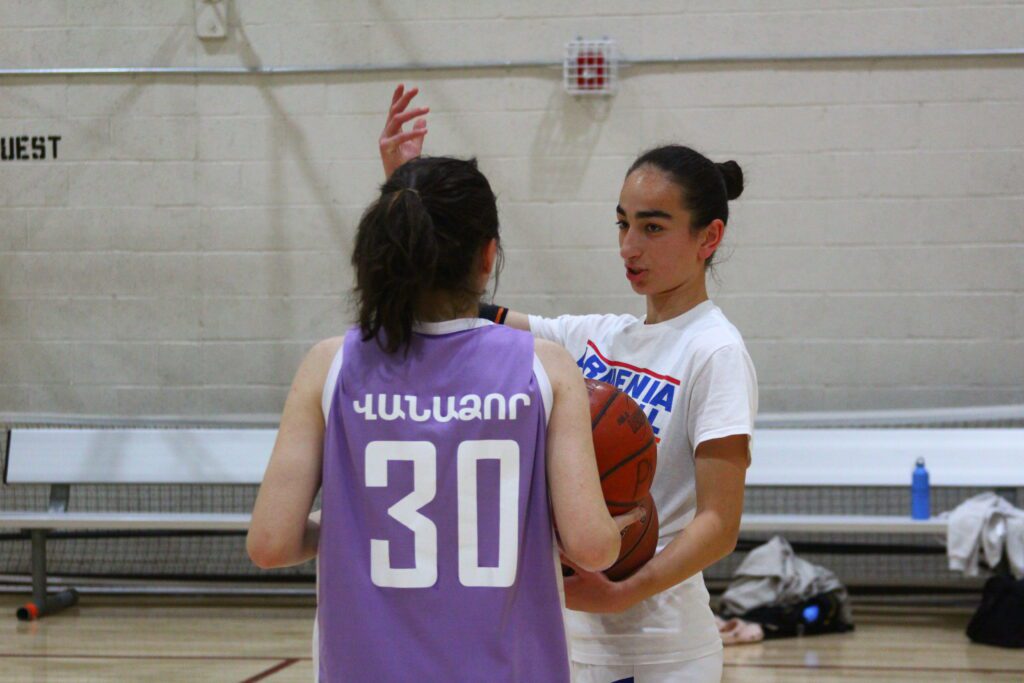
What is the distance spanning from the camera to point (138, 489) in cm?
593

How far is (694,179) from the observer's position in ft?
6.50

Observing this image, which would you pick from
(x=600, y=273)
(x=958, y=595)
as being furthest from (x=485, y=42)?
(x=958, y=595)

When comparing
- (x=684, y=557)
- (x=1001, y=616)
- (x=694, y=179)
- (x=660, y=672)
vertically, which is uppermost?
(x=694, y=179)

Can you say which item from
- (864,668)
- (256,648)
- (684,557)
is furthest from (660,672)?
(256,648)

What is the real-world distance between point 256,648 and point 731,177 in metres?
3.38

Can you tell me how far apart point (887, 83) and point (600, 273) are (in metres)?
1.69

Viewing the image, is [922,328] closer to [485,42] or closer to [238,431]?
[485,42]

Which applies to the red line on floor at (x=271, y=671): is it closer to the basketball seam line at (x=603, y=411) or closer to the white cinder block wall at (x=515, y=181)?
the white cinder block wall at (x=515, y=181)

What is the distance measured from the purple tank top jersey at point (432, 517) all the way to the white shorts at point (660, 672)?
46cm

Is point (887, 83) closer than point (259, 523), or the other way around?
point (259, 523)

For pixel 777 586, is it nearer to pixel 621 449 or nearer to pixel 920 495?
pixel 920 495

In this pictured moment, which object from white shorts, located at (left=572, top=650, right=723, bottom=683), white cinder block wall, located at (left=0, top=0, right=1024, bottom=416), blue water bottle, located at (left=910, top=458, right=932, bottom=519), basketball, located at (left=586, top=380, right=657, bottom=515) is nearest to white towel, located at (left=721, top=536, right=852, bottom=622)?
blue water bottle, located at (left=910, top=458, right=932, bottom=519)

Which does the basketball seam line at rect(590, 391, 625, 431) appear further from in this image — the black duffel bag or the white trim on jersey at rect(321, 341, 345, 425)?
the black duffel bag

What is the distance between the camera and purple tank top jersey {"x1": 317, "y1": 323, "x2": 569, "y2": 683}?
1.40 m
